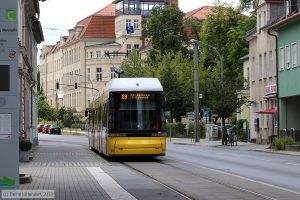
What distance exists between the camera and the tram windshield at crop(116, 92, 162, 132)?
95.1ft

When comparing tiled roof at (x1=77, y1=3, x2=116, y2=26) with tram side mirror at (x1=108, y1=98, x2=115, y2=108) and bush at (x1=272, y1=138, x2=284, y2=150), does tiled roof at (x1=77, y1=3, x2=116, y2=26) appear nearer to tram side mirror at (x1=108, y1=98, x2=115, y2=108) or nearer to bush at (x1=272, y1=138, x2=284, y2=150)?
bush at (x1=272, y1=138, x2=284, y2=150)

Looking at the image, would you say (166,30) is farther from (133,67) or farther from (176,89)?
(176,89)

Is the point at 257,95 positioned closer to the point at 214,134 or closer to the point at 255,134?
the point at 255,134

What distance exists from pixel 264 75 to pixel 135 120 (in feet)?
98.1

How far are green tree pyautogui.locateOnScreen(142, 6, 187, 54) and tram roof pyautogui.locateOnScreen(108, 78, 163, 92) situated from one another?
76.0 m

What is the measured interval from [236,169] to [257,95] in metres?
34.8

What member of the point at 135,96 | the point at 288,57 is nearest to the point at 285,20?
the point at 288,57

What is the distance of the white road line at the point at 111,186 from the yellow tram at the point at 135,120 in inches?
214

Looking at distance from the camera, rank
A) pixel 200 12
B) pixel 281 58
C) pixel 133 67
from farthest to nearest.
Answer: pixel 200 12 → pixel 133 67 → pixel 281 58

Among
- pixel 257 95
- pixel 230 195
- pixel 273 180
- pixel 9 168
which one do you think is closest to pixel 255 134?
pixel 257 95

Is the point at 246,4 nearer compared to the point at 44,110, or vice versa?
the point at 246,4

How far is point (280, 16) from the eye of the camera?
2152 inches

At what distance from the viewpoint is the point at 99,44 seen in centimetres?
13200

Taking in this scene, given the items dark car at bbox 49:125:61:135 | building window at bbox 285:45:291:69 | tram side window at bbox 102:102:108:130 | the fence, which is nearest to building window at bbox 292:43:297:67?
building window at bbox 285:45:291:69
